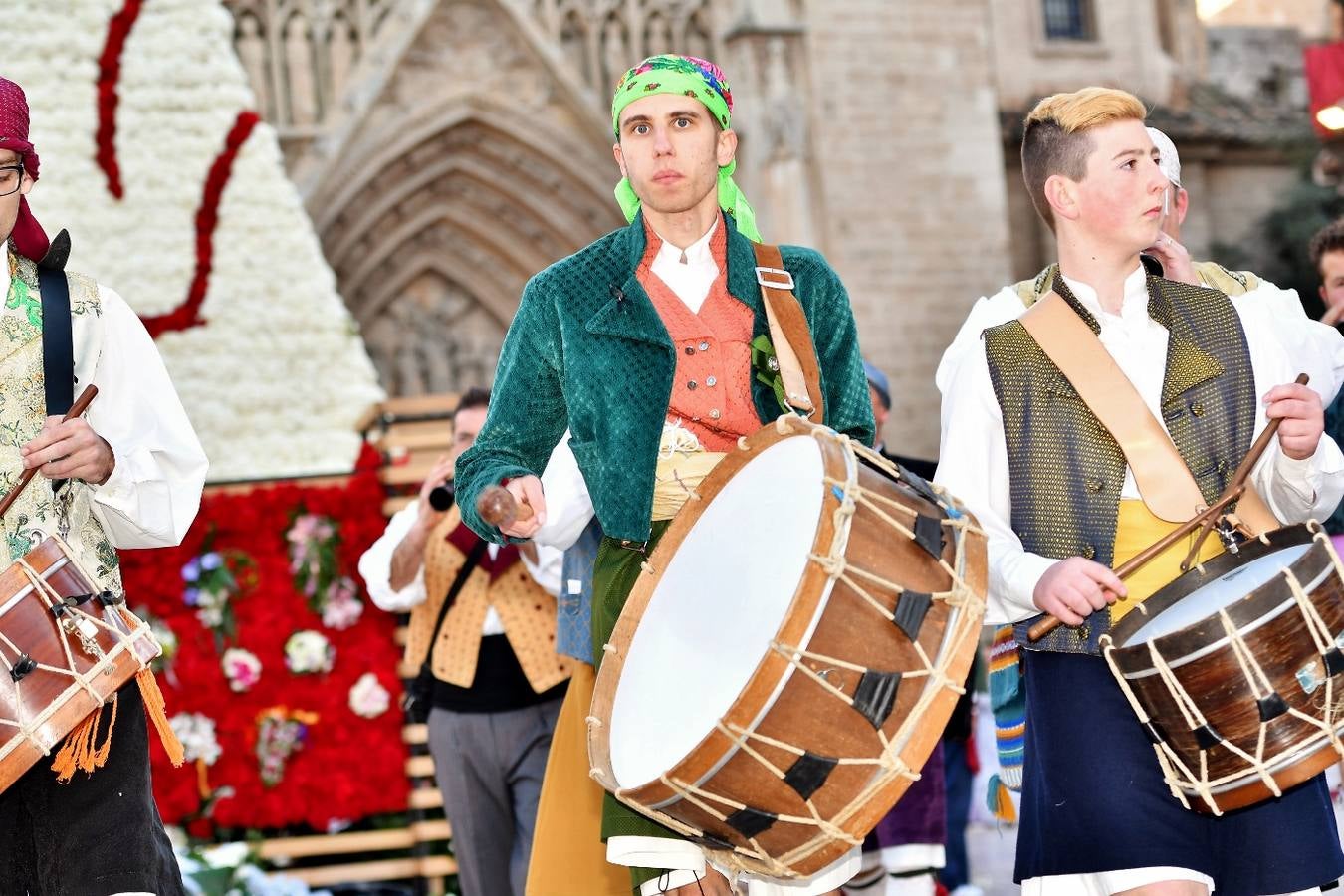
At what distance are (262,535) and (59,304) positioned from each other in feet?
12.4

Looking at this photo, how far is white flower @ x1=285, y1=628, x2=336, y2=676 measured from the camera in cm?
707

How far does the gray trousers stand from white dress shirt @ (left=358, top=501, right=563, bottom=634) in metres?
0.32

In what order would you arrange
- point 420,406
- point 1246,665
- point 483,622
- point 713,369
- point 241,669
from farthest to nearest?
point 420,406, point 241,669, point 483,622, point 713,369, point 1246,665

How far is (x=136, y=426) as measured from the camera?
3559mm

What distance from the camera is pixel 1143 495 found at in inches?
129

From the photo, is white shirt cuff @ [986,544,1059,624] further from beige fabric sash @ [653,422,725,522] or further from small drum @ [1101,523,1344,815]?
beige fabric sash @ [653,422,725,522]

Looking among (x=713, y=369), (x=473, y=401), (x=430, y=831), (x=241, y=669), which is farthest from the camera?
(x=241, y=669)

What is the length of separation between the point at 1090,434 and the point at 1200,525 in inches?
11.9

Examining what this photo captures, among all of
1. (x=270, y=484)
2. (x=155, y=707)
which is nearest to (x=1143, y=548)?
(x=155, y=707)

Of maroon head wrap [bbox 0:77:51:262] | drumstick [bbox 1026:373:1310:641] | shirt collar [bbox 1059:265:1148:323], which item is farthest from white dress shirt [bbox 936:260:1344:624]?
maroon head wrap [bbox 0:77:51:262]

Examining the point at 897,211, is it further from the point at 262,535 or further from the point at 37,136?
the point at 262,535

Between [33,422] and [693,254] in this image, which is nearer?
[33,422]

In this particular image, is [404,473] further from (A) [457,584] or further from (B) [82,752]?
(B) [82,752]

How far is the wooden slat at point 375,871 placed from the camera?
6934 mm
